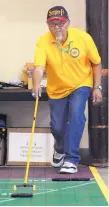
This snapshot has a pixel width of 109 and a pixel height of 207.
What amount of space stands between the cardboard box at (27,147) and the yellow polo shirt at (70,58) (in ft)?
3.00

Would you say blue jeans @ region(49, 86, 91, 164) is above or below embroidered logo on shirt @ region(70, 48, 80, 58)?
below

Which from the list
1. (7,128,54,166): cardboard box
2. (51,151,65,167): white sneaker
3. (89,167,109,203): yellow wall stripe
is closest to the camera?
(89,167,109,203): yellow wall stripe

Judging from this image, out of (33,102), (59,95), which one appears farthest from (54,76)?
(33,102)

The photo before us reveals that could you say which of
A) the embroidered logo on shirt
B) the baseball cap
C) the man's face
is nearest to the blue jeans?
the embroidered logo on shirt

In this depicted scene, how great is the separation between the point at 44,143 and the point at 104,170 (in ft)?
2.57

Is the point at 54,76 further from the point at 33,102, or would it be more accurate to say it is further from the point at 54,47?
the point at 33,102

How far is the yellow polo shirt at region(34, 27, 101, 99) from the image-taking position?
392 centimetres

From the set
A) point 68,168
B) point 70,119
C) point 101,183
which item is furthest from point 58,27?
point 101,183

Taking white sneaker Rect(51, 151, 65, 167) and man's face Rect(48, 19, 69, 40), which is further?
white sneaker Rect(51, 151, 65, 167)

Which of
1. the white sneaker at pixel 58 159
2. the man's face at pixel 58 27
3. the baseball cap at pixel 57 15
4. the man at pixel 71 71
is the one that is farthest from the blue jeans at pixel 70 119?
the baseball cap at pixel 57 15

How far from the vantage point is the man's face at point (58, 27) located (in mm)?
3779

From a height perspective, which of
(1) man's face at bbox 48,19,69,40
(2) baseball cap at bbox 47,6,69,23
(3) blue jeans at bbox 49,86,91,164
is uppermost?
(2) baseball cap at bbox 47,6,69,23

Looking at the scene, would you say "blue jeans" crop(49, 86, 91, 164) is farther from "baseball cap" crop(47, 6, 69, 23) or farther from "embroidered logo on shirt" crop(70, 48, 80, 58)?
"baseball cap" crop(47, 6, 69, 23)

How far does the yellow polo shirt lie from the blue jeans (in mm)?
91
